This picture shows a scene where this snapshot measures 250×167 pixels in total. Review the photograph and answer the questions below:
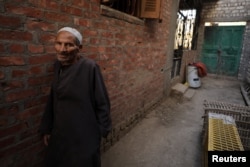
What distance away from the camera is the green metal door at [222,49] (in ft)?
27.7

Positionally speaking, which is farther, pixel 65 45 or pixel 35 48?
pixel 35 48

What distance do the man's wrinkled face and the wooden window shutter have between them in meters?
2.06

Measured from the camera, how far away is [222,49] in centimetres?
880

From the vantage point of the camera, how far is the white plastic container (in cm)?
693

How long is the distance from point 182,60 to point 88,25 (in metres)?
5.50

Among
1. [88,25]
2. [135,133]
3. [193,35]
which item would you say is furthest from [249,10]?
[88,25]

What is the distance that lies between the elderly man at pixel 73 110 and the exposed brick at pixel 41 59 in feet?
0.53

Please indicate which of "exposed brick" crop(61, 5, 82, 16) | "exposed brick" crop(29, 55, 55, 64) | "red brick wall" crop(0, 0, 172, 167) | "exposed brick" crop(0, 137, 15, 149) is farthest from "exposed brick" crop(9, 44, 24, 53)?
"exposed brick" crop(0, 137, 15, 149)

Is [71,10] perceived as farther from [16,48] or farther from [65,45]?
[16,48]

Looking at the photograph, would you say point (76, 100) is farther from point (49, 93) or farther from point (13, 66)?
point (13, 66)

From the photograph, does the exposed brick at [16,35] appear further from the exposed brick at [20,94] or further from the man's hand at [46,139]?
the man's hand at [46,139]

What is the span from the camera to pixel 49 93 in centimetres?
165

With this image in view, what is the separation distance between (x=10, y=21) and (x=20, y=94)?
538 millimetres

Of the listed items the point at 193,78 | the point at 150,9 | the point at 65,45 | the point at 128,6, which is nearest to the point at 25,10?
the point at 65,45
